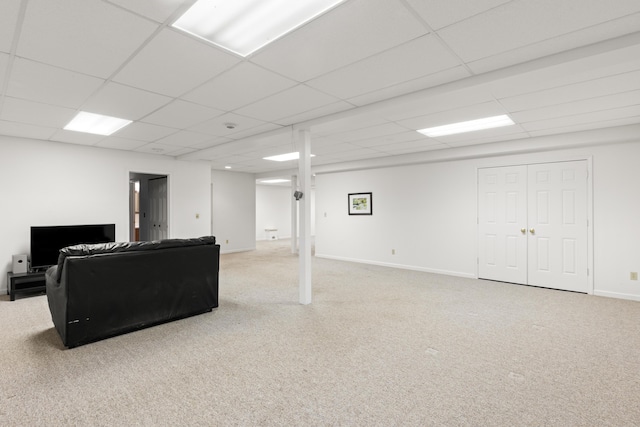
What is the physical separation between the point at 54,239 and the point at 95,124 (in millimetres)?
2059

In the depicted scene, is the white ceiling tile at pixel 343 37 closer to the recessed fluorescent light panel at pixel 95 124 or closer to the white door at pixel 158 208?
the recessed fluorescent light panel at pixel 95 124

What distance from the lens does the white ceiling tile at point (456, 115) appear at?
3.49m

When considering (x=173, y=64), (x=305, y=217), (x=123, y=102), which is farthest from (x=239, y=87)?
(x=305, y=217)

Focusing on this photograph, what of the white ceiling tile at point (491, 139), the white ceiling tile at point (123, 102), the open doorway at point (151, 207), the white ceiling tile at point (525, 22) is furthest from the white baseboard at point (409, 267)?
the white ceiling tile at point (123, 102)

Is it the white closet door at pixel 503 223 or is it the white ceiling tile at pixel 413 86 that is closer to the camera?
the white ceiling tile at pixel 413 86

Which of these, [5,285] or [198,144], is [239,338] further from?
[5,285]

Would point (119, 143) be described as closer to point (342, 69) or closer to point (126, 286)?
point (126, 286)

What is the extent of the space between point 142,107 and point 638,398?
4.92m

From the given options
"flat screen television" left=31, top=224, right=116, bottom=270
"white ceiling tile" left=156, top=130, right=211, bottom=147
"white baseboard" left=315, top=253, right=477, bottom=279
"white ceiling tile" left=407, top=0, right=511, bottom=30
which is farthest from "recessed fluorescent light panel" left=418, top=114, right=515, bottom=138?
"flat screen television" left=31, top=224, right=116, bottom=270

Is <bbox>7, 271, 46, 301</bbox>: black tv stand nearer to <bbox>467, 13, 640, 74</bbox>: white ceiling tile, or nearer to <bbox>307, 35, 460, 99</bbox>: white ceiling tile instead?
<bbox>307, 35, 460, 99</bbox>: white ceiling tile

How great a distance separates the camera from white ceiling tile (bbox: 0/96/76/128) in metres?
3.42

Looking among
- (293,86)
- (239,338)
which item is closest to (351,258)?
(239,338)

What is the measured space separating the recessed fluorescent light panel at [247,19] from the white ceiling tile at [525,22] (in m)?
0.90

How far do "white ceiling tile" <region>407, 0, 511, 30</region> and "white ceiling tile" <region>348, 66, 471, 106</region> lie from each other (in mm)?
741
